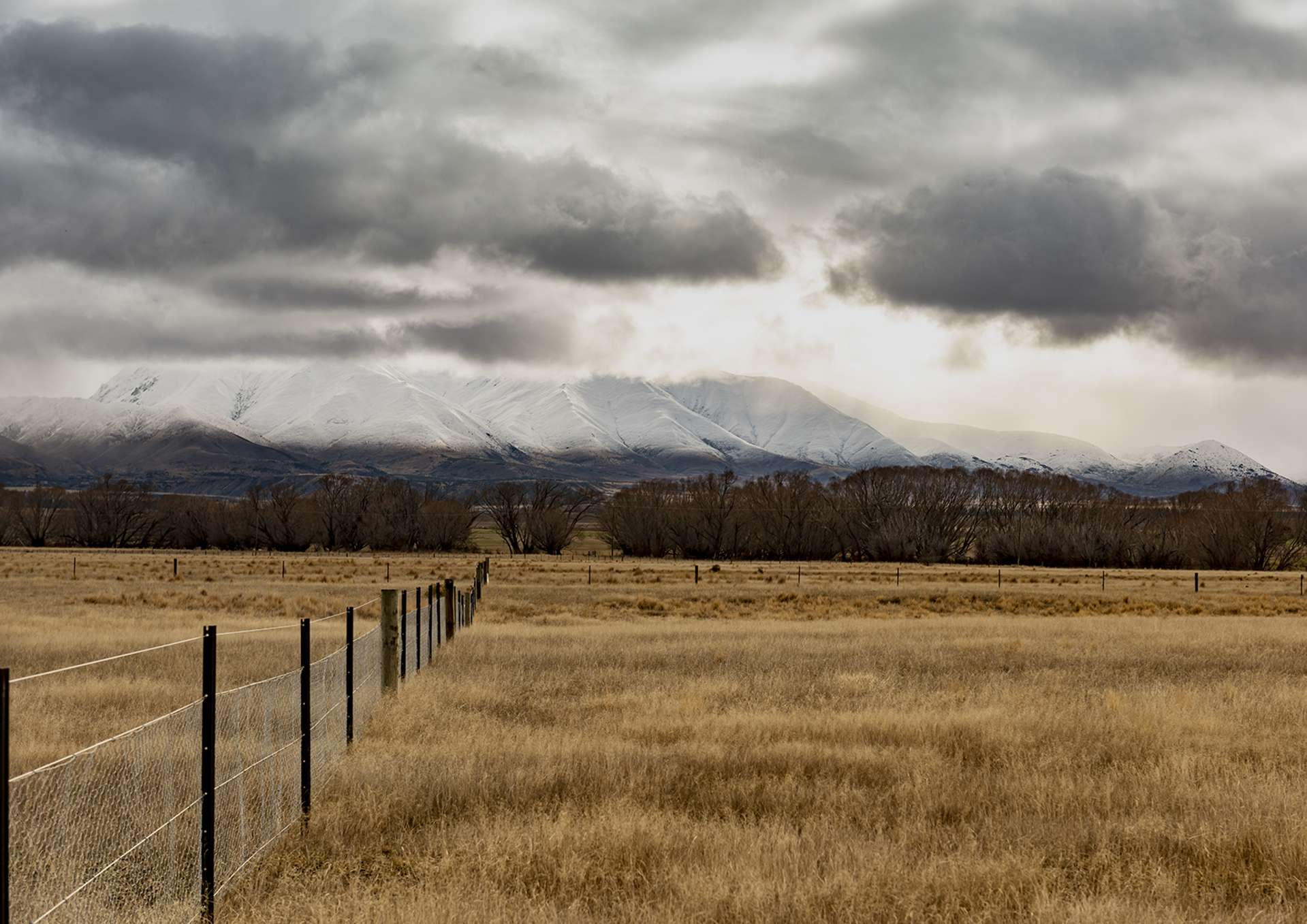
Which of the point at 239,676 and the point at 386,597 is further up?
the point at 386,597

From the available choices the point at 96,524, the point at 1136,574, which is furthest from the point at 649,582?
the point at 96,524

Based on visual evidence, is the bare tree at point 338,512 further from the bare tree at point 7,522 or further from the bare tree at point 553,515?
the bare tree at point 7,522

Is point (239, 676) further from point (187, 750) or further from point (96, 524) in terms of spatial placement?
point (96, 524)

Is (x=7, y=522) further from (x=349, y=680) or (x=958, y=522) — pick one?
(x=349, y=680)

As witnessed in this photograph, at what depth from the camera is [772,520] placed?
417 feet

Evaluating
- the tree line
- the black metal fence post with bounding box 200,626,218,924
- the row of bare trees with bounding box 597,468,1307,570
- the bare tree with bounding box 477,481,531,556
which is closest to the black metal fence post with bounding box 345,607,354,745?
the black metal fence post with bounding box 200,626,218,924

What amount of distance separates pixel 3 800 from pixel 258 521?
13662 cm

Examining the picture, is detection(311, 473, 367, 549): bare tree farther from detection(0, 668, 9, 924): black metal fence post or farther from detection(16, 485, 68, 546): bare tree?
detection(0, 668, 9, 924): black metal fence post

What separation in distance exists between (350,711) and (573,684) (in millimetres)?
6012

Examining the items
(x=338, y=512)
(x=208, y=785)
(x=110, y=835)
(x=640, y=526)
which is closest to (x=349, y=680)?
(x=110, y=835)

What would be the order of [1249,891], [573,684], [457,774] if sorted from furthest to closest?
[573,684], [457,774], [1249,891]

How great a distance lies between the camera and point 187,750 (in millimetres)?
11258

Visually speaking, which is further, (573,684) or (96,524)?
(96,524)

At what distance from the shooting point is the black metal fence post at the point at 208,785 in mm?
6461
